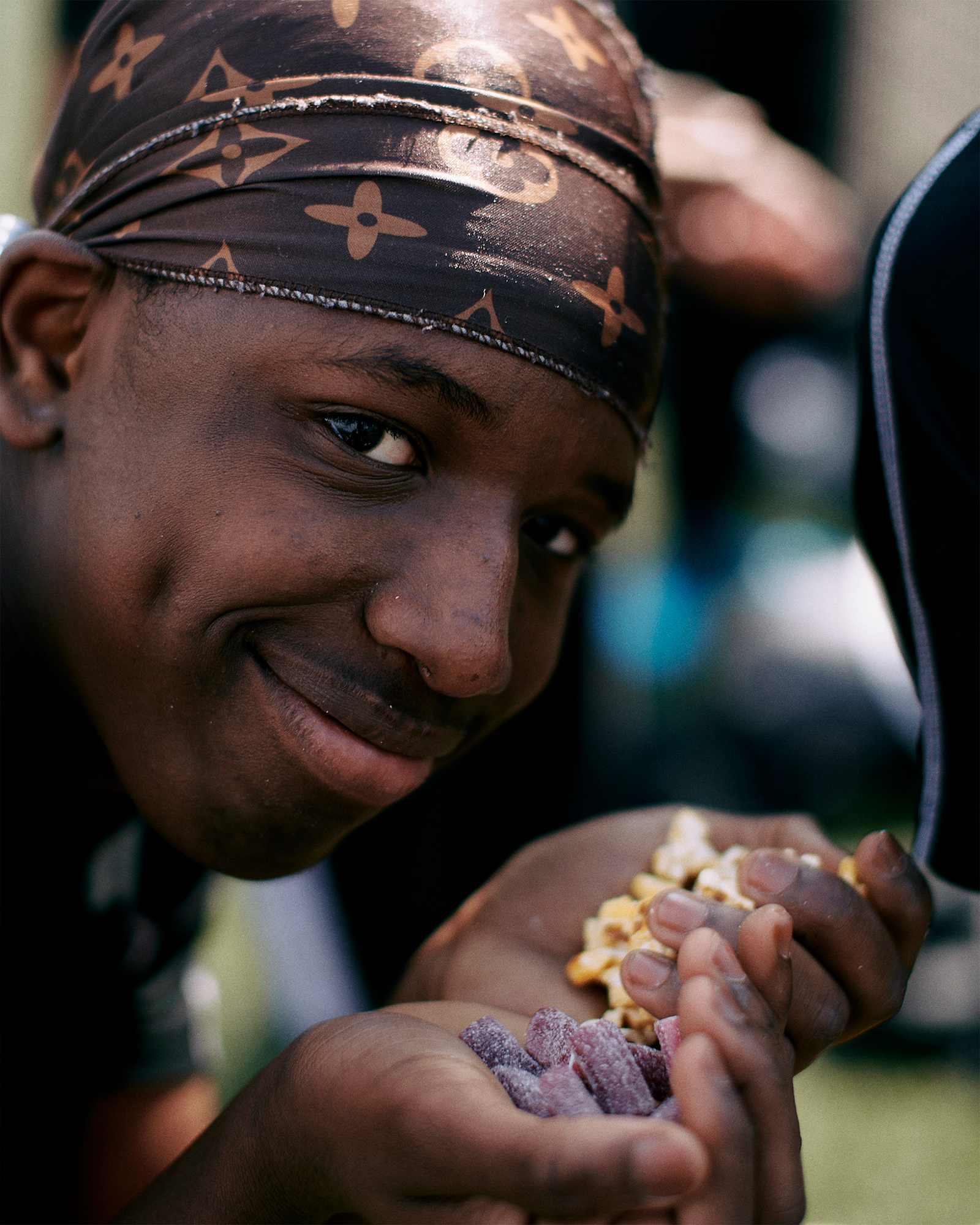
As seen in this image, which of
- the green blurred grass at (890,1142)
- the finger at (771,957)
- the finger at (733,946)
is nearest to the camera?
the finger at (771,957)

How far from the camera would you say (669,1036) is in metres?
1.15

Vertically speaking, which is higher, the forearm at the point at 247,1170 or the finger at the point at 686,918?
the finger at the point at 686,918

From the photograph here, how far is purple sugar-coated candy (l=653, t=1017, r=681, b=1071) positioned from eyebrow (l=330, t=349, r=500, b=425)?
0.78 meters

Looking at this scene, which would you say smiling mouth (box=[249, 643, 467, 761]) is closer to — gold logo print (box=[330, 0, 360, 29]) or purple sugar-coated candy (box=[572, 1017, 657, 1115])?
purple sugar-coated candy (box=[572, 1017, 657, 1115])

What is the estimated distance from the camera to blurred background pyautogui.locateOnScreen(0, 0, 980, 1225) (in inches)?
126

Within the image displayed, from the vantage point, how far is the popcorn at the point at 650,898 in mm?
1407

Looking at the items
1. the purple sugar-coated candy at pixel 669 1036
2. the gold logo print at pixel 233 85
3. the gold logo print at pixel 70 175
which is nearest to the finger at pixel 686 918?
the purple sugar-coated candy at pixel 669 1036

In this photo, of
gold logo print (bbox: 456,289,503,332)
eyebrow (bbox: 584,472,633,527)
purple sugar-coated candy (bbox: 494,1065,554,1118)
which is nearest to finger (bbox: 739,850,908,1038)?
purple sugar-coated candy (bbox: 494,1065,554,1118)

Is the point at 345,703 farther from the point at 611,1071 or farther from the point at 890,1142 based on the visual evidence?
the point at 890,1142

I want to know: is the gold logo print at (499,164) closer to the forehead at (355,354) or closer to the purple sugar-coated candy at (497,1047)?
the forehead at (355,354)

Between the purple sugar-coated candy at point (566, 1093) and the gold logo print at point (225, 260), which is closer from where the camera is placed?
the purple sugar-coated candy at point (566, 1093)

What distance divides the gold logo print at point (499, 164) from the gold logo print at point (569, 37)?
0.79 ft

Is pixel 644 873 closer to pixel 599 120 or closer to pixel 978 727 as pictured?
pixel 978 727

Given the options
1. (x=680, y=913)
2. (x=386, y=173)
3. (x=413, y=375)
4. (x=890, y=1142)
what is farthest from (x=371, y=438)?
Answer: (x=890, y=1142)
